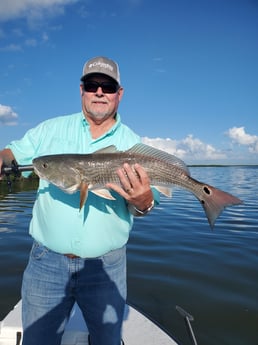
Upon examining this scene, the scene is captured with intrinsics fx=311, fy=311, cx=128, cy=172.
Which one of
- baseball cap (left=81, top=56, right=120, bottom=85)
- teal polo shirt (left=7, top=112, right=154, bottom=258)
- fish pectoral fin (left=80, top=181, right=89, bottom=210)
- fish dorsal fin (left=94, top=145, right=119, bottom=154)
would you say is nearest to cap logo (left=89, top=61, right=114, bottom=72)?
baseball cap (left=81, top=56, right=120, bottom=85)

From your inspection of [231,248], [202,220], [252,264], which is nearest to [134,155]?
[252,264]

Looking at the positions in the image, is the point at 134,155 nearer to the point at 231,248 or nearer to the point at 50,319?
the point at 50,319

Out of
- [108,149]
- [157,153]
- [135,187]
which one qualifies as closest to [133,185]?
[135,187]

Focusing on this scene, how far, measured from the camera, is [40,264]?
10.8 ft

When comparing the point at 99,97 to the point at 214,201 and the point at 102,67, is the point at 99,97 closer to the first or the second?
the point at 102,67

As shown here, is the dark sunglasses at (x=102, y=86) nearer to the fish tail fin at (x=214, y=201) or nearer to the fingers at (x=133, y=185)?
the fingers at (x=133, y=185)

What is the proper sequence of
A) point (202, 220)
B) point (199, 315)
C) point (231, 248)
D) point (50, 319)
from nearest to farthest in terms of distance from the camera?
point (50, 319)
point (199, 315)
point (231, 248)
point (202, 220)

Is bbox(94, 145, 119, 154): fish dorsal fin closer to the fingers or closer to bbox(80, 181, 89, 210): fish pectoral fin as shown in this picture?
the fingers

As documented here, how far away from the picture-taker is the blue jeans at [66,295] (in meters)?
3.23

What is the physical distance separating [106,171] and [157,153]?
2.17 feet

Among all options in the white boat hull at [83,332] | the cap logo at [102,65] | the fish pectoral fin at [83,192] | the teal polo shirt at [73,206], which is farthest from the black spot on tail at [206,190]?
the white boat hull at [83,332]

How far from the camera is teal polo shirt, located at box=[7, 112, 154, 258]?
3.25 meters

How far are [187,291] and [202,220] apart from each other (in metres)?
7.64

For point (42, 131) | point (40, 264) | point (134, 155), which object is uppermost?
point (42, 131)
